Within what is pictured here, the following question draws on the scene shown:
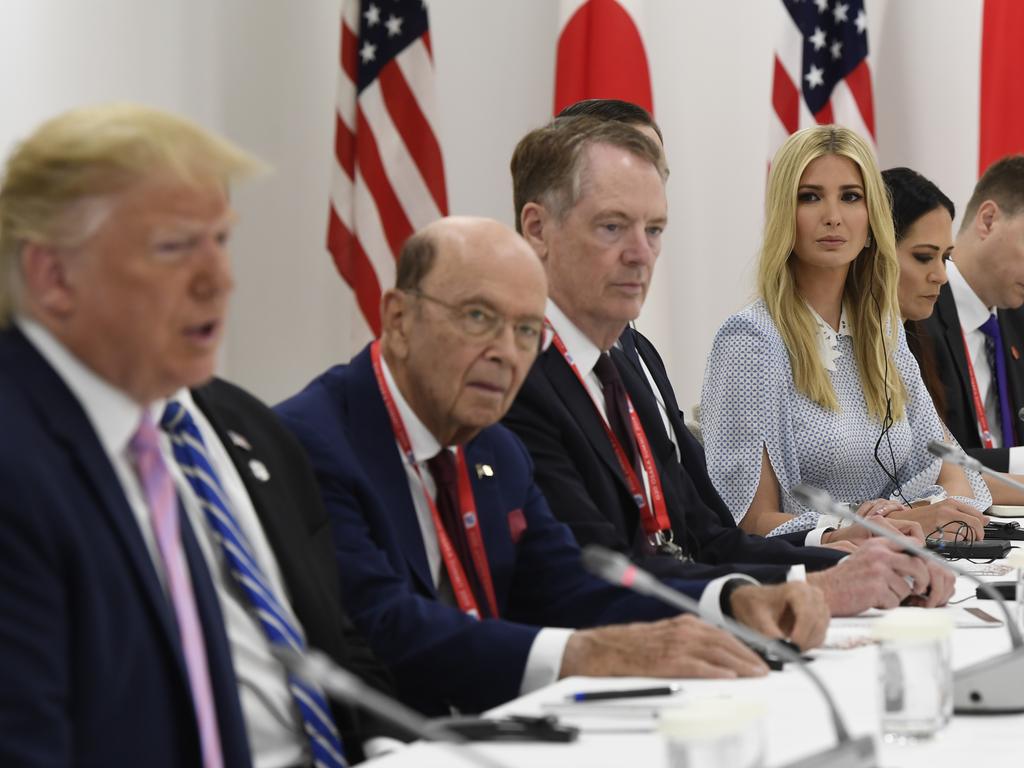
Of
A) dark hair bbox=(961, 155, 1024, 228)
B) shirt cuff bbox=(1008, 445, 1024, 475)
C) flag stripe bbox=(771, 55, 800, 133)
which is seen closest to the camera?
shirt cuff bbox=(1008, 445, 1024, 475)

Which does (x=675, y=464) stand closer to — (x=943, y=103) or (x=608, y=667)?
(x=608, y=667)

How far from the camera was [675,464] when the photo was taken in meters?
3.45

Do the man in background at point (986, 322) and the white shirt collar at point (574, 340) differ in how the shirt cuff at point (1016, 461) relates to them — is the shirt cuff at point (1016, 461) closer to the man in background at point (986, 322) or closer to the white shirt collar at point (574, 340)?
the man in background at point (986, 322)

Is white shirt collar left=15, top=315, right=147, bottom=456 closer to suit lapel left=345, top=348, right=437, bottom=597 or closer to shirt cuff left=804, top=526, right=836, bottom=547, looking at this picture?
suit lapel left=345, top=348, right=437, bottom=597

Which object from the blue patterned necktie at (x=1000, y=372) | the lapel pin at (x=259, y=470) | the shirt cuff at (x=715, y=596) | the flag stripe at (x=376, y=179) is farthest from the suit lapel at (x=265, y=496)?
the blue patterned necktie at (x=1000, y=372)

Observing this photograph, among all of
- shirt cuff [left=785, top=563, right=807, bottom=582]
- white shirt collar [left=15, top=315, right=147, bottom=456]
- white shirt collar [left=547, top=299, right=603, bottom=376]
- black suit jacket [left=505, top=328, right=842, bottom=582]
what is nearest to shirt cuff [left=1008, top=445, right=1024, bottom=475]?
black suit jacket [left=505, top=328, right=842, bottom=582]

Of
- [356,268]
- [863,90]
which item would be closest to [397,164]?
[356,268]

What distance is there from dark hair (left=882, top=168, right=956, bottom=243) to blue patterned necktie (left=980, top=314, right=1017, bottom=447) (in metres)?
0.60

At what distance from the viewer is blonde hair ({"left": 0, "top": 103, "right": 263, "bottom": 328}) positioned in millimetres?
1676

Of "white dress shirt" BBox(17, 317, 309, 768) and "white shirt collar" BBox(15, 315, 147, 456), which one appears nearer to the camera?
"white shirt collar" BBox(15, 315, 147, 456)

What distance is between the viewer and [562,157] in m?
3.34

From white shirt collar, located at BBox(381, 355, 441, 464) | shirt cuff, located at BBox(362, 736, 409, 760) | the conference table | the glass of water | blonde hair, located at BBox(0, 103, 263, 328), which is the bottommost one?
shirt cuff, located at BBox(362, 736, 409, 760)

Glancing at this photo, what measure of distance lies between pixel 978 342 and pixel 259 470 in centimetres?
396

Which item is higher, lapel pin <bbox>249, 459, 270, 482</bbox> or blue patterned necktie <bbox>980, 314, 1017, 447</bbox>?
lapel pin <bbox>249, 459, 270, 482</bbox>
